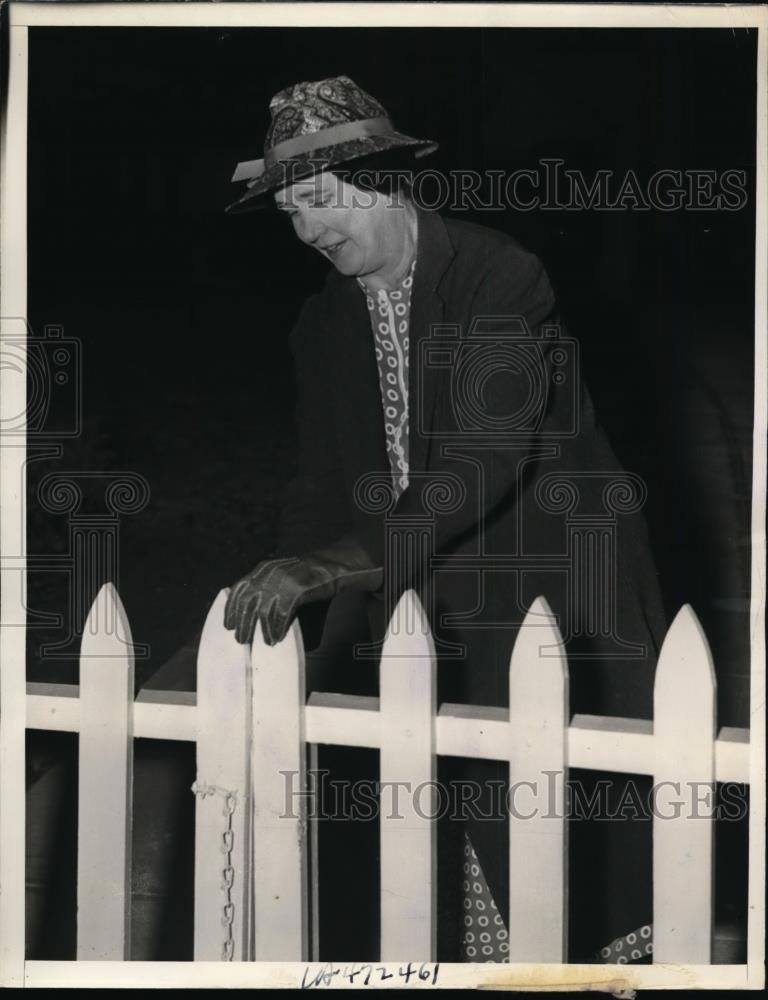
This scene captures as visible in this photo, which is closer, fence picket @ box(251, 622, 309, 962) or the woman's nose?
fence picket @ box(251, 622, 309, 962)

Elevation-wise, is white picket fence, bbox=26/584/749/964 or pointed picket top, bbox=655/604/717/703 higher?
pointed picket top, bbox=655/604/717/703

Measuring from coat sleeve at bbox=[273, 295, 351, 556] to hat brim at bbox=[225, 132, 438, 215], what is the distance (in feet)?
0.65

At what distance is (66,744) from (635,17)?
124 cm

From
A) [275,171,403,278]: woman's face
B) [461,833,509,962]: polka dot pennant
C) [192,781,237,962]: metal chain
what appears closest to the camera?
[192,781,237,962]: metal chain

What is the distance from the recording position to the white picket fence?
1638 millimetres

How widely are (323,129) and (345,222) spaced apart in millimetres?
129

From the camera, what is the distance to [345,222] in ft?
6.09

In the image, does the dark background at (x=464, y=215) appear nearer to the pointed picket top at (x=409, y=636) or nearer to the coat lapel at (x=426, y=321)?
the coat lapel at (x=426, y=321)

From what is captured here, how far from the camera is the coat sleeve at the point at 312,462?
1938 millimetres

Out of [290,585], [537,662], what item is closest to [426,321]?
[290,585]

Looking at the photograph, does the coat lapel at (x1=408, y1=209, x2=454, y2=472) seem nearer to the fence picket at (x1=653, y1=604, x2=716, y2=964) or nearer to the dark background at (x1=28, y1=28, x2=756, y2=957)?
the dark background at (x1=28, y1=28, x2=756, y2=957)

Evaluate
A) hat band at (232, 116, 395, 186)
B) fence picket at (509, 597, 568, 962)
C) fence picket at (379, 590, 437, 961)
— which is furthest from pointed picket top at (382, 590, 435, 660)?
hat band at (232, 116, 395, 186)

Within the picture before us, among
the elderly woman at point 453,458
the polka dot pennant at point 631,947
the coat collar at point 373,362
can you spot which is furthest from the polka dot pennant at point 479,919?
the coat collar at point 373,362

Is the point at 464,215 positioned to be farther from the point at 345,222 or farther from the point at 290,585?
the point at 290,585
